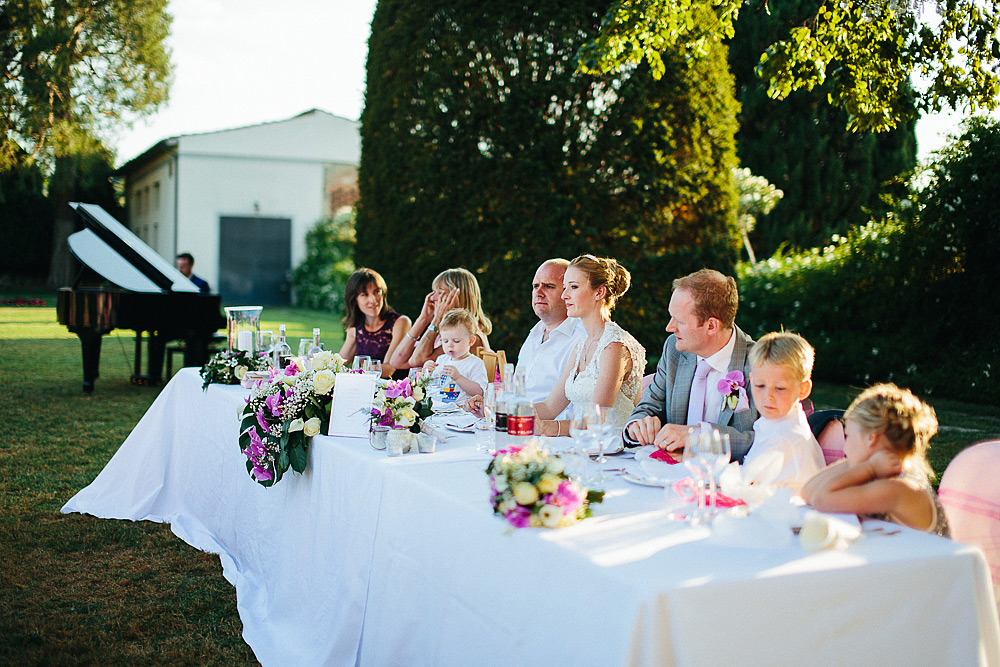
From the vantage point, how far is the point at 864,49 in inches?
251

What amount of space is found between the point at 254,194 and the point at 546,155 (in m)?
18.7

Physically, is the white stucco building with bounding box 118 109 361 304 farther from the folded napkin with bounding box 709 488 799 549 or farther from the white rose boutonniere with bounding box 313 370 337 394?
the folded napkin with bounding box 709 488 799 549

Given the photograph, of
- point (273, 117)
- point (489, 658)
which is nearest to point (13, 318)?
point (273, 117)

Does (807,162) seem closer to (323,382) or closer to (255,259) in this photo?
(255,259)

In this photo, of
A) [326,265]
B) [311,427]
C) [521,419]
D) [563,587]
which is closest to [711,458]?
[563,587]

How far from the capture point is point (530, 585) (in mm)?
1925

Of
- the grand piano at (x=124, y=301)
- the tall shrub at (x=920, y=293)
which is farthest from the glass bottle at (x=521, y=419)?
the tall shrub at (x=920, y=293)

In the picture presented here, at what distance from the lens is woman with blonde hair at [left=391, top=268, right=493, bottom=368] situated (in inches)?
218

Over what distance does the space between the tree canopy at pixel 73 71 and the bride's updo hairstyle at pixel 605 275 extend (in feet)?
78.3

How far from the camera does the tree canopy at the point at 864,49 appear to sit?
6105mm

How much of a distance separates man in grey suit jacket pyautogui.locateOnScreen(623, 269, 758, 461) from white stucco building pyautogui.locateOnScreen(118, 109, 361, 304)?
2361 centimetres

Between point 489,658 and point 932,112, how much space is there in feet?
19.6

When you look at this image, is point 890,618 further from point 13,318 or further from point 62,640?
point 13,318

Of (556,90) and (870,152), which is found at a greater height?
(870,152)
